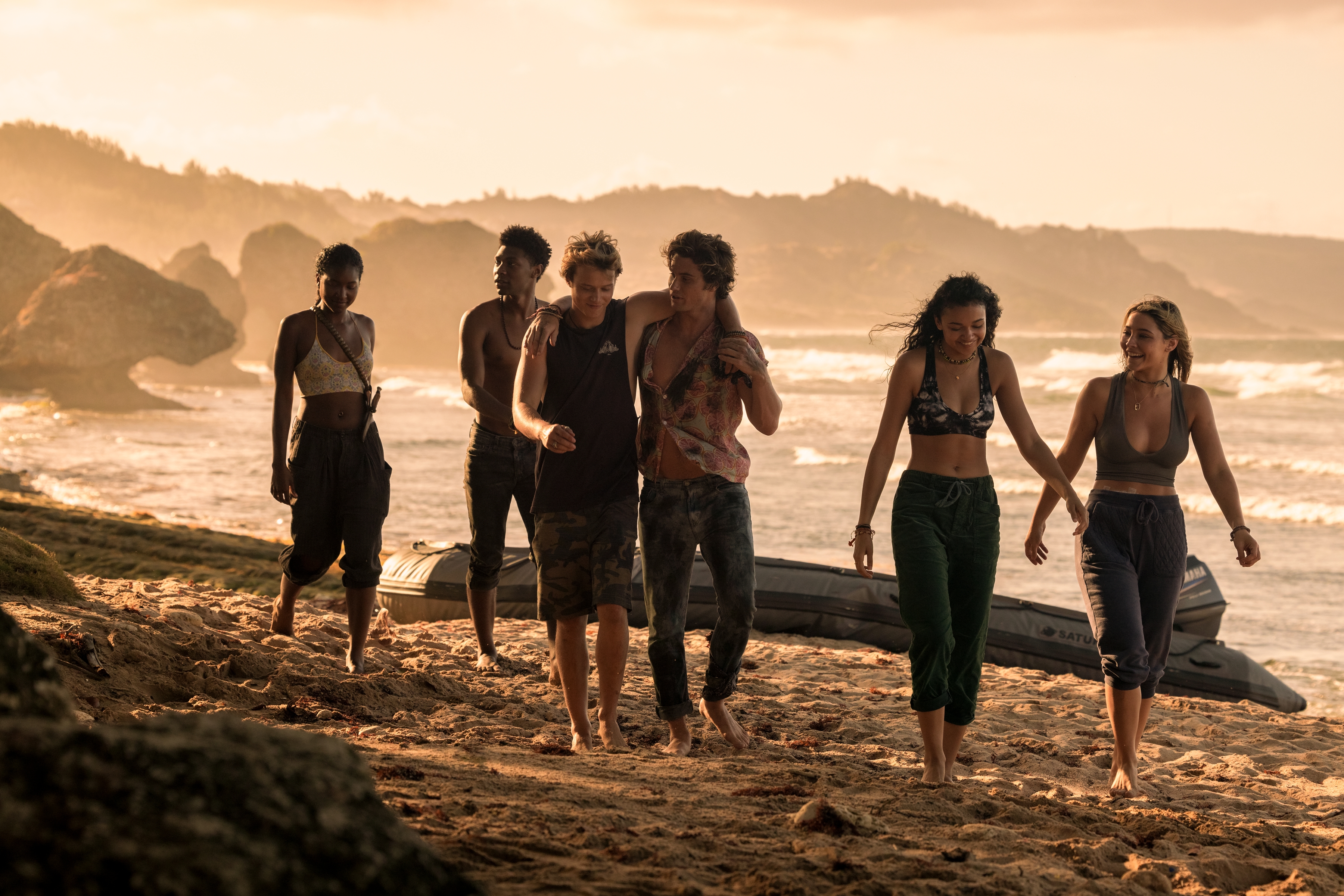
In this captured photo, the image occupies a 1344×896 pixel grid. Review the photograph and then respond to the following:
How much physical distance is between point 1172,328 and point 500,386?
2858 mm

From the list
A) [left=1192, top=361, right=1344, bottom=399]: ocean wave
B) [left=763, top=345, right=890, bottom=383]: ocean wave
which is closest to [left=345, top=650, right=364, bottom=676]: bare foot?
[left=1192, top=361, right=1344, bottom=399]: ocean wave

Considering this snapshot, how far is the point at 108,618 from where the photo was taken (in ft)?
15.9

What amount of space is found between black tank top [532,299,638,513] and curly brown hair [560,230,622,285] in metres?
0.17

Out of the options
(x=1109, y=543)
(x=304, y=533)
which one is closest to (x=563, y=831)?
(x=1109, y=543)

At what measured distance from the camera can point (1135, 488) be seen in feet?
13.5

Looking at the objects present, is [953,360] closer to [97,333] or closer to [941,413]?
[941,413]

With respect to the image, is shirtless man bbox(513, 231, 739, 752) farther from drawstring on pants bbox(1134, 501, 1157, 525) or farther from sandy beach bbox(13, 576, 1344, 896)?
drawstring on pants bbox(1134, 501, 1157, 525)

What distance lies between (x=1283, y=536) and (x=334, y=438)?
39.4 ft

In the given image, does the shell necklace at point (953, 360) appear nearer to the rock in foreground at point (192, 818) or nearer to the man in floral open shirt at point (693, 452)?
the man in floral open shirt at point (693, 452)

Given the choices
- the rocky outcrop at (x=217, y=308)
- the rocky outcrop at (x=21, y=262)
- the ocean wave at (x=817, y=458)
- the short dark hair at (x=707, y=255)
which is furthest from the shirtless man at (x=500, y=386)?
the rocky outcrop at (x=217, y=308)

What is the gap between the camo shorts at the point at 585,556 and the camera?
12.9ft

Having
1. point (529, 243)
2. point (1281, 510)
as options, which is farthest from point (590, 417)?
point (1281, 510)

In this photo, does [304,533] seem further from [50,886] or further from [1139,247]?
[1139,247]

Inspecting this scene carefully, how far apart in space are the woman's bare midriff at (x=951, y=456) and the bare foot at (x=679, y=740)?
1275 millimetres
